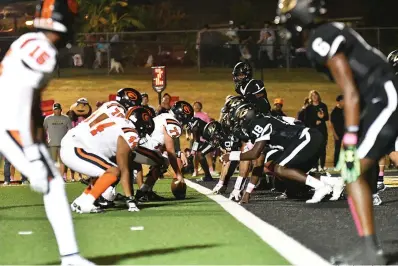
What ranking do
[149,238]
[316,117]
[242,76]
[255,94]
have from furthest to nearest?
[316,117] → [242,76] → [255,94] → [149,238]

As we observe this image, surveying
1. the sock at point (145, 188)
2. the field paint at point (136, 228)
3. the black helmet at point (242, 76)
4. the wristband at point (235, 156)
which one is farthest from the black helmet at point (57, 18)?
the black helmet at point (242, 76)

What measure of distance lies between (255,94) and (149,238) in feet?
16.4

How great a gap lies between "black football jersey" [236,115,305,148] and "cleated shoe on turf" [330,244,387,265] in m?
5.30

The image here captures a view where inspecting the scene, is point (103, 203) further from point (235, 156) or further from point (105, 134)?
point (235, 156)

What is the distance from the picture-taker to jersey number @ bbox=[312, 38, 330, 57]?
7.08 metres

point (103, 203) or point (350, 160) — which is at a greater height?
point (350, 160)

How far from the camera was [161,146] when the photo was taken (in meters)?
13.6

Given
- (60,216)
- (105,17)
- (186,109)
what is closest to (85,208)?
(186,109)

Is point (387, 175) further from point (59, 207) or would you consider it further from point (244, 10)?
point (244, 10)

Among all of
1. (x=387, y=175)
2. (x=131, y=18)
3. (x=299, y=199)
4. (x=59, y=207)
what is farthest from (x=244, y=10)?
(x=59, y=207)

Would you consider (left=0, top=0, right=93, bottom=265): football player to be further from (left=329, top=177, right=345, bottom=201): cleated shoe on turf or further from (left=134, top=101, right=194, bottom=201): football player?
(left=329, top=177, right=345, bottom=201): cleated shoe on turf

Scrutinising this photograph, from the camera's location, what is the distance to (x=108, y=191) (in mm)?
12664

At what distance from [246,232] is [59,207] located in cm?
278

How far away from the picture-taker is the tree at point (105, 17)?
1282 inches
